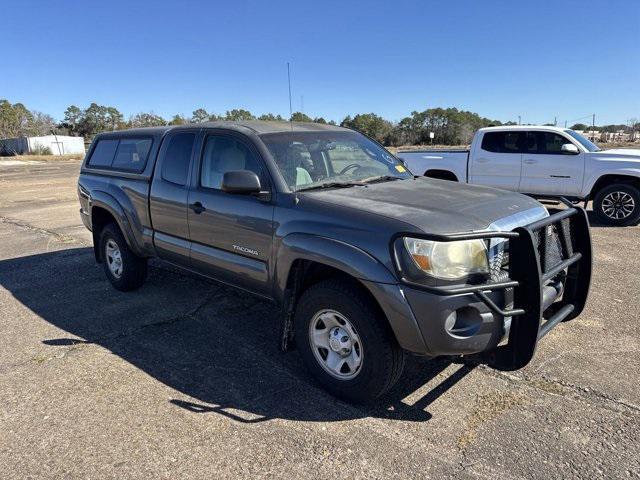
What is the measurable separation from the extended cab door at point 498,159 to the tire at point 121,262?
704cm

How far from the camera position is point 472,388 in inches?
134

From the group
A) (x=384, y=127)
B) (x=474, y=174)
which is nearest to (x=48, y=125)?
(x=384, y=127)

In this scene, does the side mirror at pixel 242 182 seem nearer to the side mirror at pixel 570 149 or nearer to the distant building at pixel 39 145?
the side mirror at pixel 570 149

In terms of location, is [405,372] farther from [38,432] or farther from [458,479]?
[38,432]

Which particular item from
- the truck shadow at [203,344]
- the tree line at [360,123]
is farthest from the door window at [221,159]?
the tree line at [360,123]

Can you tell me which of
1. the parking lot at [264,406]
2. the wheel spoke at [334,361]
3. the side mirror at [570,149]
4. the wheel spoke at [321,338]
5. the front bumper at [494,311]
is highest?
the side mirror at [570,149]

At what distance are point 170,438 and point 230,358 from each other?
1039 millimetres

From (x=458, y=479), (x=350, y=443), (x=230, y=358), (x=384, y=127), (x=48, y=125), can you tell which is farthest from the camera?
(x=48, y=125)

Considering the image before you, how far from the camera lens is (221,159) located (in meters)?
4.22

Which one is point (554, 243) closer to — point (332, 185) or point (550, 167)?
point (332, 185)

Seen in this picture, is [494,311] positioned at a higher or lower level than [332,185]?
lower

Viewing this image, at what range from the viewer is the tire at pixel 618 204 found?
8711mm

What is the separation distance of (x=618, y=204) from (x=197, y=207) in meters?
8.00

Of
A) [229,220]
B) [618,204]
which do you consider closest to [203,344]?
[229,220]
